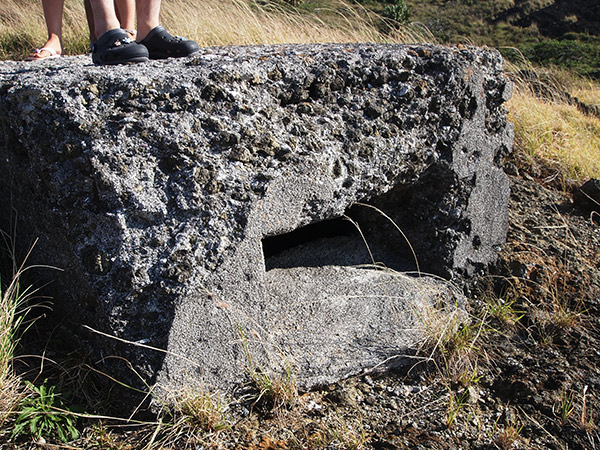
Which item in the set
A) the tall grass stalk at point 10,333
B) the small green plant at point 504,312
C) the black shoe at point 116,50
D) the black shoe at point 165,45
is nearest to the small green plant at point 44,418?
the tall grass stalk at point 10,333

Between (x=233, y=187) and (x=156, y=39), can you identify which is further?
(x=156, y=39)

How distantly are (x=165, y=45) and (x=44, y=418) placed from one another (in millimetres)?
1531

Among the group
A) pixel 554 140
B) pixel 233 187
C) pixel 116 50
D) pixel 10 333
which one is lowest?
pixel 10 333

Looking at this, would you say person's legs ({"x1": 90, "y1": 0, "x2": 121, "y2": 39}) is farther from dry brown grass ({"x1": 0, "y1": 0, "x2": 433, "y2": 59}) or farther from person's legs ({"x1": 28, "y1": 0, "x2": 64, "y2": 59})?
dry brown grass ({"x1": 0, "y1": 0, "x2": 433, "y2": 59})

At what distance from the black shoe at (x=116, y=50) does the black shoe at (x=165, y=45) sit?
0.20 meters

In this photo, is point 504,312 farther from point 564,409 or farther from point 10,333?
point 10,333

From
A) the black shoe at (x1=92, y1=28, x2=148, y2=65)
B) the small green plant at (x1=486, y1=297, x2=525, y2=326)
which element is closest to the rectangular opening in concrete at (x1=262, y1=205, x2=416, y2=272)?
the small green plant at (x1=486, y1=297, x2=525, y2=326)

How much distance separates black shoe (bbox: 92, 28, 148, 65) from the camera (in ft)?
7.25

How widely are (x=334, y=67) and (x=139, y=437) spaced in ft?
4.86

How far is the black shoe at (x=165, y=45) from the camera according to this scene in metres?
2.43

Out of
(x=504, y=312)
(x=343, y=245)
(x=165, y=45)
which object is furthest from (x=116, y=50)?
(x=504, y=312)

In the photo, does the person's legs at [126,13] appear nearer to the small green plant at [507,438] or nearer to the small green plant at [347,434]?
the small green plant at [347,434]

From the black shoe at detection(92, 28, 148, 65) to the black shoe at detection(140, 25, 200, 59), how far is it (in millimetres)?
202

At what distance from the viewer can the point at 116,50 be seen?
220 centimetres
